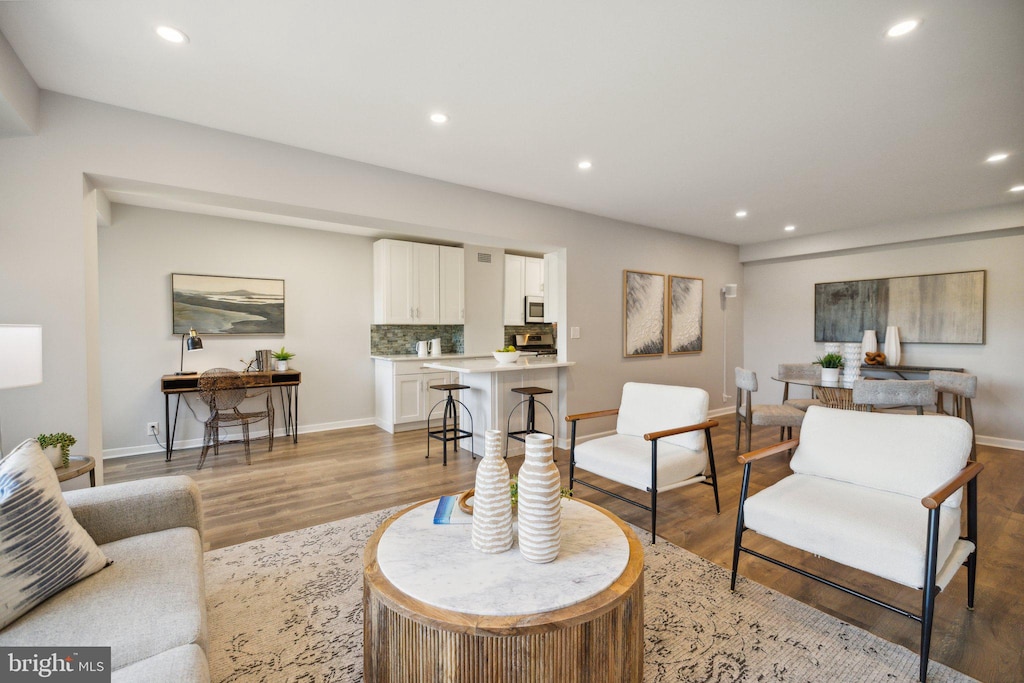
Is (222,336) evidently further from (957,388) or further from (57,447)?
(957,388)

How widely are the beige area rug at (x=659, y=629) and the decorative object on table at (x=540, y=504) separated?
2.23 feet

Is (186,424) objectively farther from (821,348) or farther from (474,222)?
(821,348)

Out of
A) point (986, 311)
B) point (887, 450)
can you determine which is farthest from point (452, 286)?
point (986, 311)

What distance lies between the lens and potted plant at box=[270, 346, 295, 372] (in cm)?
511

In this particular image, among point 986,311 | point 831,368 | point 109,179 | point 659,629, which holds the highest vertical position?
point 109,179

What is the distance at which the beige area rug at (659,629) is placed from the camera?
166cm

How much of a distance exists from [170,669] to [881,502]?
2.64 metres

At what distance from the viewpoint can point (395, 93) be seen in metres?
2.43

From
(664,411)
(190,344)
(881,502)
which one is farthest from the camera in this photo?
(190,344)

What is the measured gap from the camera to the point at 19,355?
1.83 metres

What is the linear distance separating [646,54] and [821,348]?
5519 mm

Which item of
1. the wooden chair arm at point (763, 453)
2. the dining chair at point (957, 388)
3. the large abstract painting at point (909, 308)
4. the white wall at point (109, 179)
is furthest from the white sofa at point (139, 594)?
the large abstract painting at point (909, 308)

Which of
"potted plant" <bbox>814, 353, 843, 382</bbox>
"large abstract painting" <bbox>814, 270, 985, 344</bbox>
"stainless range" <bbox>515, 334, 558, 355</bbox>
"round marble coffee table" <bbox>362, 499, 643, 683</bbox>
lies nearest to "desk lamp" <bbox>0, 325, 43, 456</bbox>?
"round marble coffee table" <bbox>362, 499, 643, 683</bbox>

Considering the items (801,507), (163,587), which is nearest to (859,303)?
(801,507)
